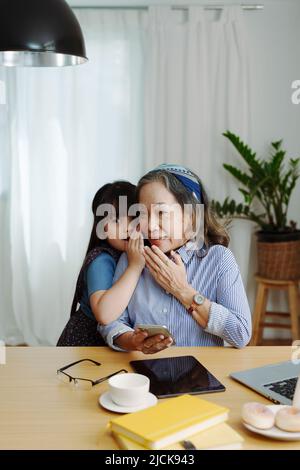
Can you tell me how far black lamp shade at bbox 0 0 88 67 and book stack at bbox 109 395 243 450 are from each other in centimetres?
85

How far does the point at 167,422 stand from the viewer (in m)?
1.01

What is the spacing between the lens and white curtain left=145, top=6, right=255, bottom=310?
3.69m

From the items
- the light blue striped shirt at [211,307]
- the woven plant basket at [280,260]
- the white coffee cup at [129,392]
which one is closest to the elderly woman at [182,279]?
the light blue striped shirt at [211,307]

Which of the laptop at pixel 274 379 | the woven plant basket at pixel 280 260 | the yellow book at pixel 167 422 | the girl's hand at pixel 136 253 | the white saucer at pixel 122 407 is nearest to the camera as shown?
the yellow book at pixel 167 422

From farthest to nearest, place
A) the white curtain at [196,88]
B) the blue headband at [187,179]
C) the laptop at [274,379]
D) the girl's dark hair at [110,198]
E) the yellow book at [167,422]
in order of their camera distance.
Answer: the white curtain at [196,88] → the girl's dark hair at [110,198] → the blue headband at [187,179] → the laptop at [274,379] → the yellow book at [167,422]

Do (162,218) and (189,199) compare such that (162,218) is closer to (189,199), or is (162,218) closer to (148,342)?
(189,199)

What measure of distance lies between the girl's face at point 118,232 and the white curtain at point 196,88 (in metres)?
1.96

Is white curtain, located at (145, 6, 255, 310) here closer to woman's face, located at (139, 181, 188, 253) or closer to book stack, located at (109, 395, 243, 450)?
woman's face, located at (139, 181, 188, 253)

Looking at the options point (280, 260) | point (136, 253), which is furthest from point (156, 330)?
point (280, 260)

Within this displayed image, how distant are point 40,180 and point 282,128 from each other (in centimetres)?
163

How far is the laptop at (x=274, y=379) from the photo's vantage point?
1.25 m

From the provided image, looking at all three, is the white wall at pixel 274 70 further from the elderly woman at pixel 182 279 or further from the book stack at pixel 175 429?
the book stack at pixel 175 429

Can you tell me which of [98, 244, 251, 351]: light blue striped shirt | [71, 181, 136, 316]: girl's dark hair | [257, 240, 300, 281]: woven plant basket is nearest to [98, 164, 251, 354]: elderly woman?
[98, 244, 251, 351]: light blue striped shirt
